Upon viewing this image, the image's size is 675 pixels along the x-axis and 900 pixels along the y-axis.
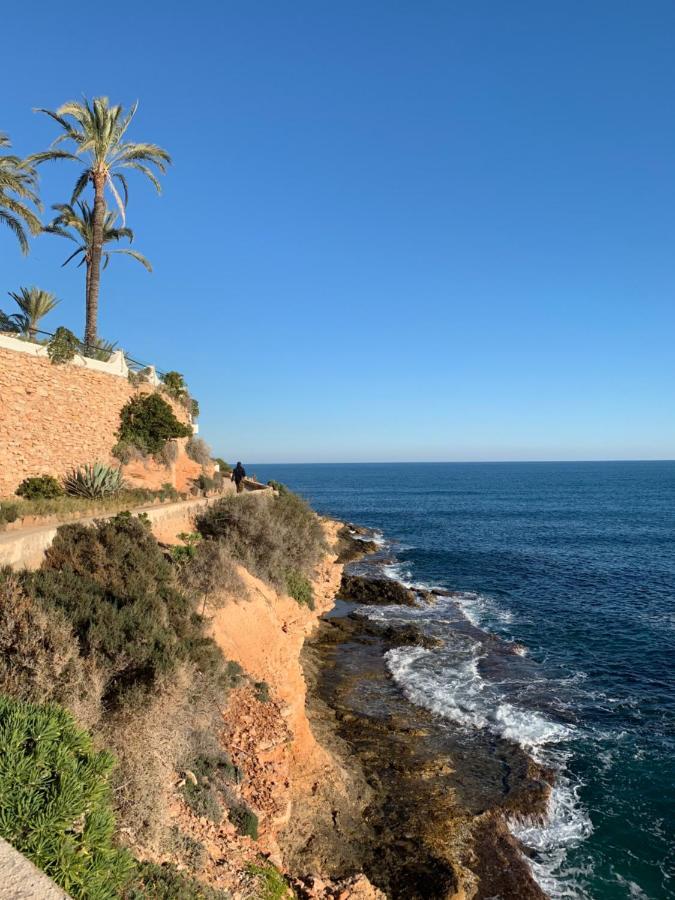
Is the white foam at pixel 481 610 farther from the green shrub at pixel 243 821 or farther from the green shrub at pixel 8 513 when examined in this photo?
the green shrub at pixel 8 513

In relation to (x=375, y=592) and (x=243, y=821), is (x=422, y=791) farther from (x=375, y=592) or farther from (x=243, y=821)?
(x=375, y=592)

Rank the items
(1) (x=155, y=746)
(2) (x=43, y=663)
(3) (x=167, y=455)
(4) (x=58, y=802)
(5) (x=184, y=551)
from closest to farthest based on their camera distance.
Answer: (4) (x=58, y=802), (2) (x=43, y=663), (1) (x=155, y=746), (5) (x=184, y=551), (3) (x=167, y=455)

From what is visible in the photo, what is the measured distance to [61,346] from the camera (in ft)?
72.9

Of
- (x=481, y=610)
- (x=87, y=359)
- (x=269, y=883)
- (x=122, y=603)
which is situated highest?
(x=87, y=359)

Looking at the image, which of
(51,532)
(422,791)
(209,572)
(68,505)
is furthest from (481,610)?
(51,532)

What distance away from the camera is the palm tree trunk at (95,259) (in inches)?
990

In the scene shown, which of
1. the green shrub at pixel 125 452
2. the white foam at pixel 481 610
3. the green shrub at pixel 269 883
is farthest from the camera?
the white foam at pixel 481 610

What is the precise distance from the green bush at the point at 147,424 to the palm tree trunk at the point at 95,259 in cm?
364

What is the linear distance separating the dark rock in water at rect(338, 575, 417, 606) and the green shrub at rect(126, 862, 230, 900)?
23.6m

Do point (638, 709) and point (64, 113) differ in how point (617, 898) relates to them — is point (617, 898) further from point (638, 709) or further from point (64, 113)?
point (64, 113)

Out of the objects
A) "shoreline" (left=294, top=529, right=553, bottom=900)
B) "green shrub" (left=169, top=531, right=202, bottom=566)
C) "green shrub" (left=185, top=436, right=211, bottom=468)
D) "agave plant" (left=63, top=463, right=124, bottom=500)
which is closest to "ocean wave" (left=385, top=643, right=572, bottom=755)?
"shoreline" (left=294, top=529, right=553, bottom=900)

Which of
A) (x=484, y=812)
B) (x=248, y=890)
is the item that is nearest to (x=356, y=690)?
(x=484, y=812)

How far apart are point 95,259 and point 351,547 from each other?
3115cm

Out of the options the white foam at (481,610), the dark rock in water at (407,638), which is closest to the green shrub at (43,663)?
the dark rock in water at (407,638)
